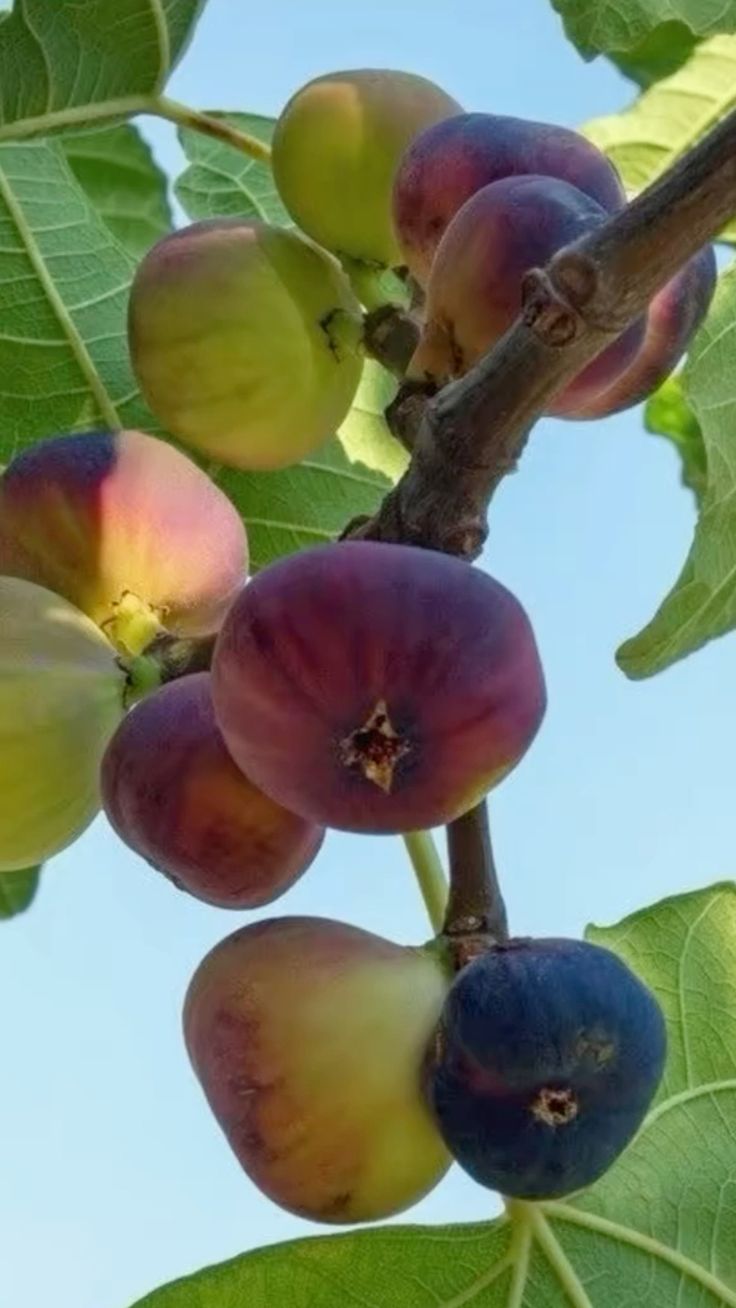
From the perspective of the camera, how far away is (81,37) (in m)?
1.66

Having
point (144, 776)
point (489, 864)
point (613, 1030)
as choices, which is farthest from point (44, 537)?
point (613, 1030)

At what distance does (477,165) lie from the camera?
1.26 meters

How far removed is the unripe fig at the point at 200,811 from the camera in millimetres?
1139

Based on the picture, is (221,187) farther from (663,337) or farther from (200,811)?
(200,811)

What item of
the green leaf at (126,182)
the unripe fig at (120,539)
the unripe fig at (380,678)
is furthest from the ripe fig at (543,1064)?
the green leaf at (126,182)

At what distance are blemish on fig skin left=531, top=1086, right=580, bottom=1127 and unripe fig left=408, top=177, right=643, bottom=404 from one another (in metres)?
0.37

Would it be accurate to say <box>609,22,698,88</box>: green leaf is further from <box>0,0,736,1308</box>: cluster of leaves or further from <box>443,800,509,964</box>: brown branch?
<box>443,800,509,964</box>: brown branch

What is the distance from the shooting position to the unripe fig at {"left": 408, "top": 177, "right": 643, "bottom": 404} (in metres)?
1.13

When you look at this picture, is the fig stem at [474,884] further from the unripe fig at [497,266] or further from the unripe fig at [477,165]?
the unripe fig at [477,165]

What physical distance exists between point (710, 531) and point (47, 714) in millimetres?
588

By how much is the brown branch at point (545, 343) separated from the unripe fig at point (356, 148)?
44cm

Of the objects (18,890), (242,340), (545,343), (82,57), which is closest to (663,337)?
(242,340)

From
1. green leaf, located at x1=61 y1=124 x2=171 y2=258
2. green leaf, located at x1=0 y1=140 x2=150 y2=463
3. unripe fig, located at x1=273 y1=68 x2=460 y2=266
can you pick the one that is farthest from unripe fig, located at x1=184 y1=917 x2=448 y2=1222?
green leaf, located at x1=61 y1=124 x2=171 y2=258

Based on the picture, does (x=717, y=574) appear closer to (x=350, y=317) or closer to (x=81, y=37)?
(x=350, y=317)
